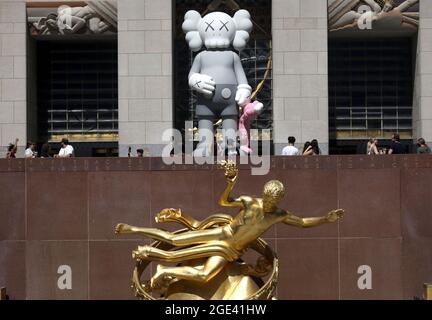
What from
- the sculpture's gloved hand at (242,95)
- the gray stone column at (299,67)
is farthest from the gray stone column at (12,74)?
the sculpture's gloved hand at (242,95)

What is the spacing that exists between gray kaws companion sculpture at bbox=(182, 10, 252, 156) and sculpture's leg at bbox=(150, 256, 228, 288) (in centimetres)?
556

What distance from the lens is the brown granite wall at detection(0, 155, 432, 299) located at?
13922 mm

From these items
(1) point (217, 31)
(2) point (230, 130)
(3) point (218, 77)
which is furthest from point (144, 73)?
(2) point (230, 130)

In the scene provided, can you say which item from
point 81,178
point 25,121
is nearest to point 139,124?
point 25,121

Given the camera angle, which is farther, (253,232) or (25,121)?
(25,121)

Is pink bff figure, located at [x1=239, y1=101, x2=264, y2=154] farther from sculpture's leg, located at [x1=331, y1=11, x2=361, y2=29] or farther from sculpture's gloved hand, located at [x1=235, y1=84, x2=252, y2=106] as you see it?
sculpture's leg, located at [x1=331, y1=11, x2=361, y2=29]

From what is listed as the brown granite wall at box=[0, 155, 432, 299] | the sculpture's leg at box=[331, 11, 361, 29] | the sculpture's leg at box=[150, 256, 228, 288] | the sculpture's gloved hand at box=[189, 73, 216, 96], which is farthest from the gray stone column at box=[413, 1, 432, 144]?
the sculpture's leg at box=[150, 256, 228, 288]

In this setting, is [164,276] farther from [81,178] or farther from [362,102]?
[362,102]

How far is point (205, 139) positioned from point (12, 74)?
11178 mm

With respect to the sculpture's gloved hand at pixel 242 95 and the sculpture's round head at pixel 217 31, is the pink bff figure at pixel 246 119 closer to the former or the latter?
the sculpture's gloved hand at pixel 242 95

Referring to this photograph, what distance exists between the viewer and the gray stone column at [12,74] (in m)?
25.2

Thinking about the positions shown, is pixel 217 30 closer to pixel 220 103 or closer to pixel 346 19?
pixel 220 103

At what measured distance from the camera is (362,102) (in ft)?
90.2

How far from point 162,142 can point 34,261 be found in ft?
34.6
